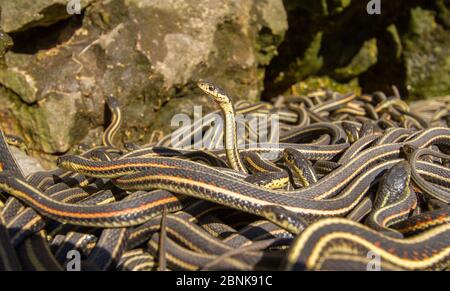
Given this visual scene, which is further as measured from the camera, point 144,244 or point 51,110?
point 51,110

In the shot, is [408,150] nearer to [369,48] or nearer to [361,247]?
[361,247]

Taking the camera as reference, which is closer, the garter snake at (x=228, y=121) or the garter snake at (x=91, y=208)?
the garter snake at (x=91, y=208)

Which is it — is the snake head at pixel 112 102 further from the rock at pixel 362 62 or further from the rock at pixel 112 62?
the rock at pixel 362 62

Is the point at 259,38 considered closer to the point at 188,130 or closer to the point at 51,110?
the point at 188,130

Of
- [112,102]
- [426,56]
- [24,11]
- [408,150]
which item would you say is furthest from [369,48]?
[24,11]

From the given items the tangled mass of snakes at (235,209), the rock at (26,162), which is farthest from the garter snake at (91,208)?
the rock at (26,162)

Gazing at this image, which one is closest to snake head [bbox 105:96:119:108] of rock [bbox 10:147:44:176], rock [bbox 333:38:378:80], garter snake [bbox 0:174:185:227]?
rock [bbox 10:147:44:176]
